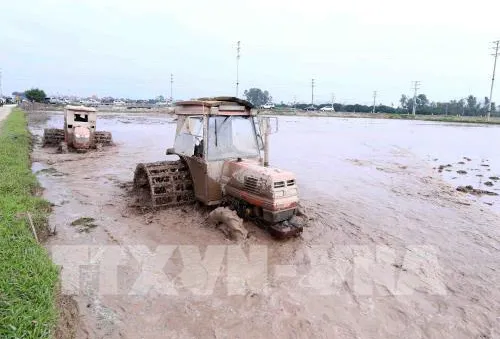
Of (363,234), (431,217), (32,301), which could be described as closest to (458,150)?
(431,217)

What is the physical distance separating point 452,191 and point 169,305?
36.5 ft

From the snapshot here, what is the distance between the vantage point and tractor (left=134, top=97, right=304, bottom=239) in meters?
6.68

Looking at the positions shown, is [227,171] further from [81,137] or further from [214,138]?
[81,137]

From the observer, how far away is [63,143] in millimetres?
17641

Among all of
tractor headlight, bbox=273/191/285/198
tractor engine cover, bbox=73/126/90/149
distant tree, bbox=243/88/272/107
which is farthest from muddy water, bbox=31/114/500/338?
distant tree, bbox=243/88/272/107

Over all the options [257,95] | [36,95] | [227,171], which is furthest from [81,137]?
[257,95]

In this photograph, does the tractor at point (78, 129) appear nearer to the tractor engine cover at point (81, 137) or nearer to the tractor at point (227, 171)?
the tractor engine cover at point (81, 137)

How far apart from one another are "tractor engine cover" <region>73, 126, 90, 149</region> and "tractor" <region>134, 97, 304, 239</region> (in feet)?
34.2

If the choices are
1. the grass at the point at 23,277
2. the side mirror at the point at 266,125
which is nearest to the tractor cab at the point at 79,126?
the grass at the point at 23,277

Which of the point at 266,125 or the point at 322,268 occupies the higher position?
the point at 266,125

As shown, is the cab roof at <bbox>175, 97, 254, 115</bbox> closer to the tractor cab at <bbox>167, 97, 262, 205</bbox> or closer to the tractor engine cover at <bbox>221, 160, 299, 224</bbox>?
the tractor cab at <bbox>167, 97, 262, 205</bbox>

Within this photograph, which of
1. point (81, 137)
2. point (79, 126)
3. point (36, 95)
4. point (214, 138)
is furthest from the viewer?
point (36, 95)

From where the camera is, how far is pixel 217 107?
7406 millimetres

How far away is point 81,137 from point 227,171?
12488mm
